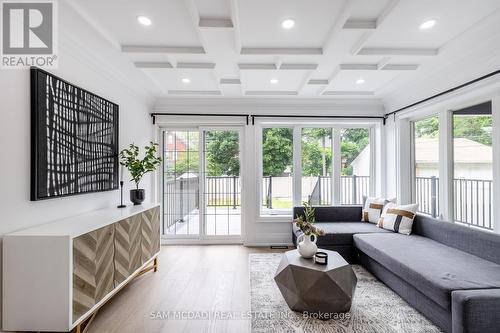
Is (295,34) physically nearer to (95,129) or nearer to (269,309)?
(95,129)

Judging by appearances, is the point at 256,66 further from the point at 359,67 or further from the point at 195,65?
the point at 359,67

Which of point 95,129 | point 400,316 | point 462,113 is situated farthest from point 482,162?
point 95,129

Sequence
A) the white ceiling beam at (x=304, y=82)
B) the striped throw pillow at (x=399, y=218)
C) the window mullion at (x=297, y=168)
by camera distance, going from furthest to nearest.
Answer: the window mullion at (x=297, y=168), the striped throw pillow at (x=399, y=218), the white ceiling beam at (x=304, y=82)

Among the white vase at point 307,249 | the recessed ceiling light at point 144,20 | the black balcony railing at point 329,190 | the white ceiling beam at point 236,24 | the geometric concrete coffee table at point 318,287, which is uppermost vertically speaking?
the recessed ceiling light at point 144,20

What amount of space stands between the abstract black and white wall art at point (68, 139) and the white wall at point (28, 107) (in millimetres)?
63

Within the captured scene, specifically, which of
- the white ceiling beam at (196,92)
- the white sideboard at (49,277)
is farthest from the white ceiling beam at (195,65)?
the white sideboard at (49,277)

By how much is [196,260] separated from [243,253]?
76 cm

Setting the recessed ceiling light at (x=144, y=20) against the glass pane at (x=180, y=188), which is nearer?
the recessed ceiling light at (x=144, y=20)

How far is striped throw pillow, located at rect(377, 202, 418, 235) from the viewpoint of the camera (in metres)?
3.39

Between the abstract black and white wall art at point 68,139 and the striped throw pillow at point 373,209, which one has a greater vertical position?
the abstract black and white wall art at point 68,139

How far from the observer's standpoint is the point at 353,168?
4.66 m

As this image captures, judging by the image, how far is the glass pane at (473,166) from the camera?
274 centimetres

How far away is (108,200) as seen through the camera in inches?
120

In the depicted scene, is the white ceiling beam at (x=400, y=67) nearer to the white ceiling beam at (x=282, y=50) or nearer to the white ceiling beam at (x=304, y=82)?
the white ceiling beam at (x=304, y=82)
